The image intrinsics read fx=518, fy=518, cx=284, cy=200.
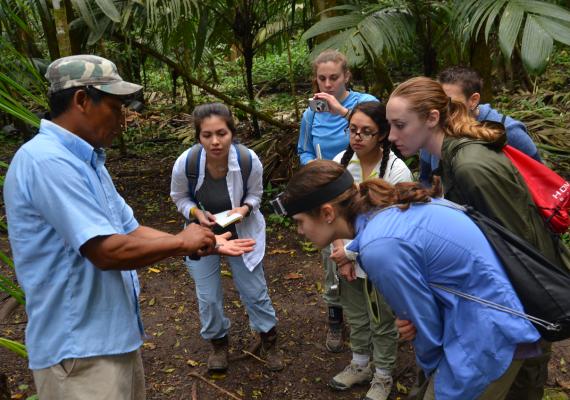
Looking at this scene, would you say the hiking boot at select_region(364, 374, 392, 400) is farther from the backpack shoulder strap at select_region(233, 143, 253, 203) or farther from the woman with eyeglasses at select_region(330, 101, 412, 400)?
the backpack shoulder strap at select_region(233, 143, 253, 203)

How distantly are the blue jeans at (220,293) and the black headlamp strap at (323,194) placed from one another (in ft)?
4.38

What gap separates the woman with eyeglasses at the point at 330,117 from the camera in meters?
3.31

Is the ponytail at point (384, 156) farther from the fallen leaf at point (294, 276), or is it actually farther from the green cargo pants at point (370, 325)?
the fallen leaf at point (294, 276)

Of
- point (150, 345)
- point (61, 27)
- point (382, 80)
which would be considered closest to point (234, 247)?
point (150, 345)

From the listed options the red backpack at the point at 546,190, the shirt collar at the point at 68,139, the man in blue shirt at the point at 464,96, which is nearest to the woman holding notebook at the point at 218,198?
the man in blue shirt at the point at 464,96

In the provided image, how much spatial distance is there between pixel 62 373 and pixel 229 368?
1.81 meters

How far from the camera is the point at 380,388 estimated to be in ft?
9.82

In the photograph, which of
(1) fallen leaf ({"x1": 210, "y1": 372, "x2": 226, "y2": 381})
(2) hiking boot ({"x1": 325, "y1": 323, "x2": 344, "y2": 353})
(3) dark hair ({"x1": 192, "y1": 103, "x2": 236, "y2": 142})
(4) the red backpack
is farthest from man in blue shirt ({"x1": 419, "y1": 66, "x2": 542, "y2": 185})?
(1) fallen leaf ({"x1": 210, "y1": 372, "x2": 226, "y2": 381})

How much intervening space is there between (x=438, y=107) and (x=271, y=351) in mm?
2057

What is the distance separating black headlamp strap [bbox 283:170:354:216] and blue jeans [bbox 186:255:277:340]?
4.38 ft

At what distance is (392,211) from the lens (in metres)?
1.73

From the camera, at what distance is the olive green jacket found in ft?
6.20

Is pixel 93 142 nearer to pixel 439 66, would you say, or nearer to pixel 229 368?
pixel 229 368

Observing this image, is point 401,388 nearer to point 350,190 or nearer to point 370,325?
point 370,325
